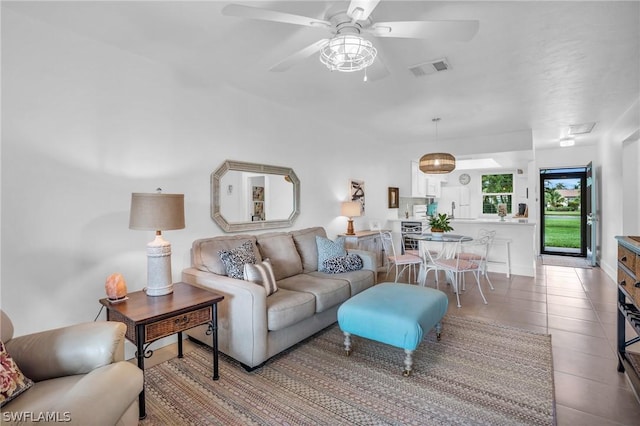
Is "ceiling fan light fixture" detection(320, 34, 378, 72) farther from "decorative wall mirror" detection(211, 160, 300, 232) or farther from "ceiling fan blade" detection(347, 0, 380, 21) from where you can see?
"decorative wall mirror" detection(211, 160, 300, 232)

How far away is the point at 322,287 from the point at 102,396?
6.44 feet

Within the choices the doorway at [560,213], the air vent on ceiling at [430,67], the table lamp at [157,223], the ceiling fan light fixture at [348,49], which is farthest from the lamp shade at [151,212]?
the doorway at [560,213]

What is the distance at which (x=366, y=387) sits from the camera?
2.19 metres

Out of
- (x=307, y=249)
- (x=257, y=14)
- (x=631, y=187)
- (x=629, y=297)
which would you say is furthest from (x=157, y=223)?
(x=631, y=187)

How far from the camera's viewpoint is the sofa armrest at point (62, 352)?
1.49 metres

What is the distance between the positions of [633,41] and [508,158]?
4.02 metres

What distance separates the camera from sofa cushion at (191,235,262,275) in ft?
9.39

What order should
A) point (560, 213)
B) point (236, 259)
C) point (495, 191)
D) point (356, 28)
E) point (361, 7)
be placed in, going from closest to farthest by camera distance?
point (361, 7) < point (356, 28) < point (236, 259) < point (560, 213) < point (495, 191)

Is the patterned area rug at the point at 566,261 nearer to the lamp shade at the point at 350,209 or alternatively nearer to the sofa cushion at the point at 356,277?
the lamp shade at the point at 350,209

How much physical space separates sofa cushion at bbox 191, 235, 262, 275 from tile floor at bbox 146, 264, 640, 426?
74 centimetres

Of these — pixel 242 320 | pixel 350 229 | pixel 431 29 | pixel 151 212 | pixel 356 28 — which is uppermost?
pixel 356 28

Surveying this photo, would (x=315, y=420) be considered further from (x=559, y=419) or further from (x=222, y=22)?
(x=222, y=22)

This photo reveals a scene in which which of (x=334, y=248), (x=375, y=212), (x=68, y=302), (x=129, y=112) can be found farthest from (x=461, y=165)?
(x=68, y=302)

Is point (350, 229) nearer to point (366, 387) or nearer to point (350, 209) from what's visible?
point (350, 209)
